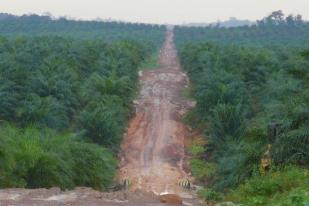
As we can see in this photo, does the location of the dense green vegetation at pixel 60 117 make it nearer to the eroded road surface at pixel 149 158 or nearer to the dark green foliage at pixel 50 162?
the dark green foliage at pixel 50 162

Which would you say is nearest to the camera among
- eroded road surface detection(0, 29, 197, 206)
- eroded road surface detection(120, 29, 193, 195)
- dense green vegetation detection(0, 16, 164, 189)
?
eroded road surface detection(0, 29, 197, 206)

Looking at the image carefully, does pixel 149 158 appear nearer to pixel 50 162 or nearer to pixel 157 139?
pixel 157 139

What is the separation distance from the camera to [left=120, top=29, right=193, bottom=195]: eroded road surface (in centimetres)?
2129

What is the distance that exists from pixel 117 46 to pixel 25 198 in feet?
125

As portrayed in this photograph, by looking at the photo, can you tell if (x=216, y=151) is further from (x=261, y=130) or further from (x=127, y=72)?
(x=127, y=72)

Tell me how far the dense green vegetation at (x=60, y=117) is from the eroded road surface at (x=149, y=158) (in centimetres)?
106

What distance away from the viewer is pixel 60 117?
23797 mm

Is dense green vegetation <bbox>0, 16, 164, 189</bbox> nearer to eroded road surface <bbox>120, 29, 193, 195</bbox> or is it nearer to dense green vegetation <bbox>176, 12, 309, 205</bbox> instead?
eroded road surface <bbox>120, 29, 193, 195</bbox>

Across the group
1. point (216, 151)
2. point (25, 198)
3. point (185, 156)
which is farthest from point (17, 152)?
point (185, 156)

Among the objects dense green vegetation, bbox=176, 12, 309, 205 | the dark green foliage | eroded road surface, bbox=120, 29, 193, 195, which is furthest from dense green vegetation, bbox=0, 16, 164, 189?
dense green vegetation, bbox=176, 12, 309, 205

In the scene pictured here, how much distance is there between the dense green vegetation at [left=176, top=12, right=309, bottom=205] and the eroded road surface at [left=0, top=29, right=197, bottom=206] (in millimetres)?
1032

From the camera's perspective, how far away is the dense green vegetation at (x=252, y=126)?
11.0 m

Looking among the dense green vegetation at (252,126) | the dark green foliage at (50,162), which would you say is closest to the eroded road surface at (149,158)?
the dense green vegetation at (252,126)

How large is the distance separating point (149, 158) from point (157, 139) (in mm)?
3440
